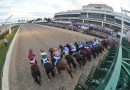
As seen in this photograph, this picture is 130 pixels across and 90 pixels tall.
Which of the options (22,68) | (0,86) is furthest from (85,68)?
(0,86)

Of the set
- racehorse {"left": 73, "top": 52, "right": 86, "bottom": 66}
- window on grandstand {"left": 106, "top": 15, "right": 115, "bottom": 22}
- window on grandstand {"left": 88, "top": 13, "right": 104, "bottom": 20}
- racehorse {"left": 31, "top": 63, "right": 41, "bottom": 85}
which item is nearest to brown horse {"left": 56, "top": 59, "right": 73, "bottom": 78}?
racehorse {"left": 31, "top": 63, "right": 41, "bottom": 85}

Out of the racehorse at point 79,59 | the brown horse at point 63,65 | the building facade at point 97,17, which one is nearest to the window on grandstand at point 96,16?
the building facade at point 97,17

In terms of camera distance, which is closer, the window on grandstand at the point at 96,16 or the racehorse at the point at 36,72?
the racehorse at the point at 36,72

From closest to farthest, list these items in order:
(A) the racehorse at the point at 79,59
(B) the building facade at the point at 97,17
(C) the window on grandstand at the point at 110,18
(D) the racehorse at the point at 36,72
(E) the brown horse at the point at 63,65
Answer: (D) the racehorse at the point at 36,72
(E) the brown horse at the point at 63,65
(A) the racehorse at the point at 79,59
(B) the building facade at the point at 97,17
(C) the window on grandstand at the point at 110,18

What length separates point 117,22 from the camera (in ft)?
308

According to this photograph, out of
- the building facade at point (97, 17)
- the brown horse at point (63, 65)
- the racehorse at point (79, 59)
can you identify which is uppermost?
the brown horse at point (63, 65)

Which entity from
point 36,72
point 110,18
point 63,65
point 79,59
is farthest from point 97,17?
point 36,72

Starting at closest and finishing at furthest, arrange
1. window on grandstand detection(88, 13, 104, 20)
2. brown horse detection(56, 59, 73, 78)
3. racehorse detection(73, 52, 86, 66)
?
brown horse detection(56, 59, 73, 78)
racehorse detection(73, 52, 86, 66)
window on grandstand detection(88, 13, 104, 20)

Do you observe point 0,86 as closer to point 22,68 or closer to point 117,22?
point 22,68

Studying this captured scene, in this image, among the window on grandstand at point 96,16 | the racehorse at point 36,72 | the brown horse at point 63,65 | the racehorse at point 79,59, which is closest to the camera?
the racehorse at point 36,72

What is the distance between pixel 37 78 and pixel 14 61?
7377mm

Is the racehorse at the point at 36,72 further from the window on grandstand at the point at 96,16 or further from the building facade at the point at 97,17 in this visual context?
the window on grandstand at the point at 96,16

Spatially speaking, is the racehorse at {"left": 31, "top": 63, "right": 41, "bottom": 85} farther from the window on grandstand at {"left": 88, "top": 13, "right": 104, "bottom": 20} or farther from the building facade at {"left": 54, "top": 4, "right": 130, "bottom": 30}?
the window on grandstand at {"left": 88, "top": 13, "right": 104, "bottom": 20}

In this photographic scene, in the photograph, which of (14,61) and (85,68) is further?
(14,61)
